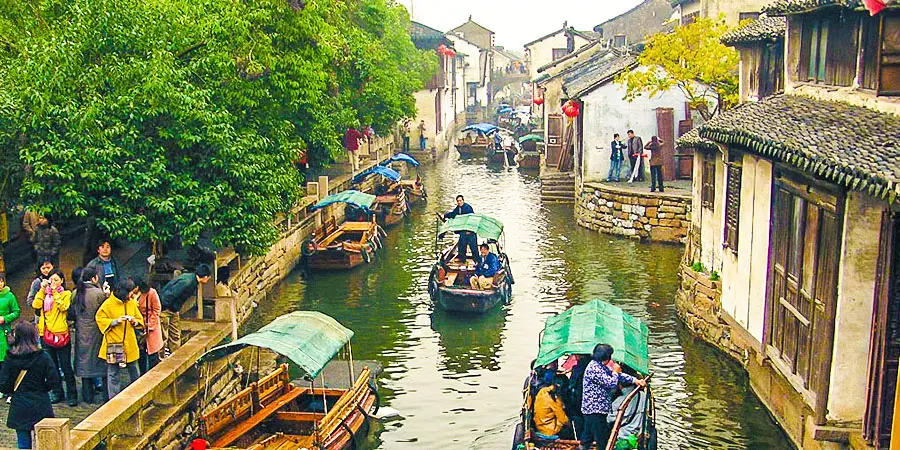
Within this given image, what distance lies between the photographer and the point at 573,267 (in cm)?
2411

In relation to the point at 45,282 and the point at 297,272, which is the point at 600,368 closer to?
the point at 45,282

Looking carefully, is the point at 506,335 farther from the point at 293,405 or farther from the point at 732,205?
the point at 293,405

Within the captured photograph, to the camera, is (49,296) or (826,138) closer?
(826,138)

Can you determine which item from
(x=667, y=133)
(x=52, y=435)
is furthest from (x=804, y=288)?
(x=667, y=133)

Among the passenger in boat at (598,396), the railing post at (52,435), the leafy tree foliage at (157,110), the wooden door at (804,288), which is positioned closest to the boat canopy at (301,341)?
the railing post at (52,435)

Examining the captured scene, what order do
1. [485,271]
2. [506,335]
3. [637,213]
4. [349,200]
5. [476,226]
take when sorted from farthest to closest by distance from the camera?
1. [637,213]
2. [349,200]
3. [476,226]
4. [485,271]
5. [506,335]

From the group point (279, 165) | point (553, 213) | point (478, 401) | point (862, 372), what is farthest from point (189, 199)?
point (553, 213)

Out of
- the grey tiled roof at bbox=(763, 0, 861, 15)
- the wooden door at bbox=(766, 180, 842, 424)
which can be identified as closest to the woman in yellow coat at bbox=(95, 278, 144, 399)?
the wooden door at bbox=(766, 180, 842, 424)

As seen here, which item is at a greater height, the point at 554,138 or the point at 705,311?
the point at 554,138

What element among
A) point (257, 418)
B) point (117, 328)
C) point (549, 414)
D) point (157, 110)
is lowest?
point (257, 418)

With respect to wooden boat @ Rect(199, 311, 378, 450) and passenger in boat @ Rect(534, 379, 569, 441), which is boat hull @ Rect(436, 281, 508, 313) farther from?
passenger in boat @ Rect(534, 379, 569, 441)

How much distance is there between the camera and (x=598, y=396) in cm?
1116

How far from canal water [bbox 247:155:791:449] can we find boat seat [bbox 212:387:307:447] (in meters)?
1.41

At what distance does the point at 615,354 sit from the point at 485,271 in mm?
8122
